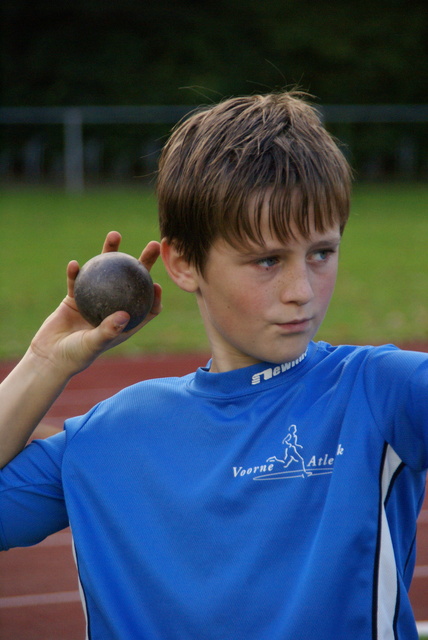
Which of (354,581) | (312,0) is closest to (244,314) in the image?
(354,581)

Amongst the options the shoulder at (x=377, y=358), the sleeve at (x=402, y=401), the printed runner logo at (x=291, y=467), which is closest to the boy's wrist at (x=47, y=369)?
the printed runner logo at (x=291, y=467)

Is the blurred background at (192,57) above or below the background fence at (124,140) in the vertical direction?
above

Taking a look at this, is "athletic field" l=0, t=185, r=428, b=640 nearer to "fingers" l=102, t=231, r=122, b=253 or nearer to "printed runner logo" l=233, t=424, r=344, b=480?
"fingers" l=102, t=231, r=122, b=253

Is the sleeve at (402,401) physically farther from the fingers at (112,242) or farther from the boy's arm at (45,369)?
the fingers at (112,242)

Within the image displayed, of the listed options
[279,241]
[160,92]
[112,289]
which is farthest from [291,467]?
[160,92]

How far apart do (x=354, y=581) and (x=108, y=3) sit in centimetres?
3470

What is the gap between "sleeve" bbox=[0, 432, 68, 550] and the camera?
78.9 inches

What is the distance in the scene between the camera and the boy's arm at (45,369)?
80.7 inches

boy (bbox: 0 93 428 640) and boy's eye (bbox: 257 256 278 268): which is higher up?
boy's eye (bbox: 257 256 278 268)

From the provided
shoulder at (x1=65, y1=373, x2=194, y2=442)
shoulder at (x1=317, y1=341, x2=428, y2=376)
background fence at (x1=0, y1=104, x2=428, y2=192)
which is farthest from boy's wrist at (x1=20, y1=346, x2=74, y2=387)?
background fence at (x1=0, y1=104, x2=428, y2=192)

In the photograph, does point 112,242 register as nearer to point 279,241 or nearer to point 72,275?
point 72,275

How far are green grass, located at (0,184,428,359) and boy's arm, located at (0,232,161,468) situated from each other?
262 inches

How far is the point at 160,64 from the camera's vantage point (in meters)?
33.2

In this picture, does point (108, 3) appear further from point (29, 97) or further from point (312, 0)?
point (312, 0)
